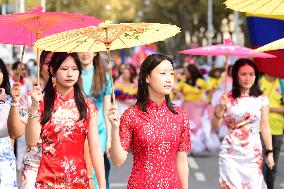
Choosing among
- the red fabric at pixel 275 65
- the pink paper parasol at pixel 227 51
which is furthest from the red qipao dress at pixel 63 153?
the red fabric at pixel 275 65

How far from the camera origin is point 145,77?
20.3 ft

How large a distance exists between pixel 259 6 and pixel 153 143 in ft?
3.70

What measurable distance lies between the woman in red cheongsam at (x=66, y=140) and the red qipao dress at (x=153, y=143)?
34 cm

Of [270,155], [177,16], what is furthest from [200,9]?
[270,155]

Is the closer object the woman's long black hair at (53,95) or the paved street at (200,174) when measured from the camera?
the woman's long black hair at (53,95)

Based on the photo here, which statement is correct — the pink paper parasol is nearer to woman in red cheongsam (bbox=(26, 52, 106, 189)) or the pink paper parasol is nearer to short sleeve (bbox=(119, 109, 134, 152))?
woman in red cheongsam (bbox=(26, 52, 106, 189))

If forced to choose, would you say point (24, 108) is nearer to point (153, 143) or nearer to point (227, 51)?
point (153, 143)

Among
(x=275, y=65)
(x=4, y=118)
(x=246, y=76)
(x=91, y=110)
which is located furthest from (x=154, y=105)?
(x=275, y=65)

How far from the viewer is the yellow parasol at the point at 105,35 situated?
5.93m

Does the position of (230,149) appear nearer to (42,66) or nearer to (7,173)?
(42,66)

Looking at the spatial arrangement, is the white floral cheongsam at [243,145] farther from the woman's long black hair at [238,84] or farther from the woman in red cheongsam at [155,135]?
the woman in red cheongsam at [155,135]

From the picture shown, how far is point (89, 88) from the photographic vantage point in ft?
28.9

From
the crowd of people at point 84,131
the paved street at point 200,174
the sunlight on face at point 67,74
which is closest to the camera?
the crowd of people at point 84,131

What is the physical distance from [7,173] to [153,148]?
55.2 inches
